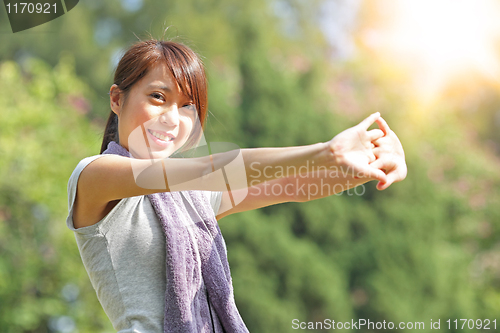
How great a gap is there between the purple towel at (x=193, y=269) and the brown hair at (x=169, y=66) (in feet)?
0.55

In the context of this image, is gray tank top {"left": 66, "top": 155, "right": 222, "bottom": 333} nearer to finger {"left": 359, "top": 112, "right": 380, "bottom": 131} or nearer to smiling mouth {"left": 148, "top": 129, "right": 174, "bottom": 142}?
smiling mouth {"left": 148, "top": 129, "right": 174, "bottom": 142}

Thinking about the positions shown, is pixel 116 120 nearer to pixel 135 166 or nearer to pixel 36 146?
pixel 135 166

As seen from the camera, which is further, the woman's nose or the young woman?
the woman's nose

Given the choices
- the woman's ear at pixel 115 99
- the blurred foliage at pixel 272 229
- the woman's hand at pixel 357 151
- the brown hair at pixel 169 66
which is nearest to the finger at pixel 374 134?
the woman's hand at pixel 357 151

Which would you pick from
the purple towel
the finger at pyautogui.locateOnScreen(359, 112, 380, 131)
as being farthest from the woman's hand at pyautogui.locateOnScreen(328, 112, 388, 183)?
the purple towel

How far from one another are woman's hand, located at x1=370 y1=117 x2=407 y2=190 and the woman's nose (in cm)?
45

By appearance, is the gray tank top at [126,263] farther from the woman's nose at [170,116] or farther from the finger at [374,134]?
the finger at [374,134]

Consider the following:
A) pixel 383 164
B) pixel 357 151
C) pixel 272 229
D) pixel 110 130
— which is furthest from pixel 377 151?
pixel 272 229

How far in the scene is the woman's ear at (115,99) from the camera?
1200 millimetres

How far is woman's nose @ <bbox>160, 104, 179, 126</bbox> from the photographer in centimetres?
114

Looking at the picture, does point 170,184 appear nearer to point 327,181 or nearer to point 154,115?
point 154,115

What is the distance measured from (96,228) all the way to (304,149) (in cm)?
47

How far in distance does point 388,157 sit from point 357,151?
16cm

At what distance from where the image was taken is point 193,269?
109 centimetres
